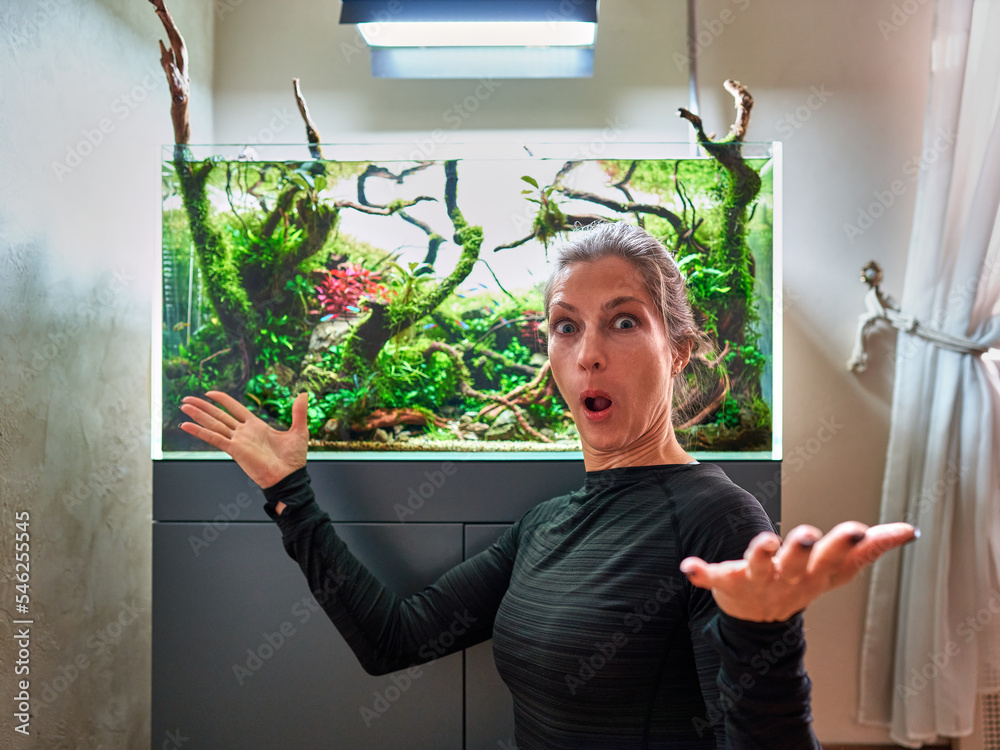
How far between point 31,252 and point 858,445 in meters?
2.49

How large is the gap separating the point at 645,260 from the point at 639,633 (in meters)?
0.63

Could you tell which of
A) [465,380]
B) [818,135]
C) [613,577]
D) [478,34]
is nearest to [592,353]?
[613,577]

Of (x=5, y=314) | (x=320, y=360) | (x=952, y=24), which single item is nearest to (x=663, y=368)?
(x=320, y=360)

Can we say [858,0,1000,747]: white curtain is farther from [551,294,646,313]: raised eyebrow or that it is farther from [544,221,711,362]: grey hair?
[551,294,646,313]: raised eyebrow

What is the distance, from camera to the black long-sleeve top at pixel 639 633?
0.73 m

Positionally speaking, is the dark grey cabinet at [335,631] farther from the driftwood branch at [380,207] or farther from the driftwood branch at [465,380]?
the driftwood branch at [380,207]

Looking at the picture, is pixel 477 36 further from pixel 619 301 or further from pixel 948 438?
pixel 948 438

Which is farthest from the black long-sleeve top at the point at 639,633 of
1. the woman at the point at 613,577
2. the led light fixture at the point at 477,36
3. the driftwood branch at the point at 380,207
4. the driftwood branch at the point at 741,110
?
the led light fixture at the point at 477,36

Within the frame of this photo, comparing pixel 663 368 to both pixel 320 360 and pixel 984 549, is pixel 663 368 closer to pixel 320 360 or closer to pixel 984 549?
pixel 320 360

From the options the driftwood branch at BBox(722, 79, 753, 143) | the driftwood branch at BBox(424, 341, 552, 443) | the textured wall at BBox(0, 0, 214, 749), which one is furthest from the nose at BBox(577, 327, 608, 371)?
the textured wall at BBox(0, 0, 214, 749)

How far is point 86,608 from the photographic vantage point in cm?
169

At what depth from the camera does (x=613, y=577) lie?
103 cm

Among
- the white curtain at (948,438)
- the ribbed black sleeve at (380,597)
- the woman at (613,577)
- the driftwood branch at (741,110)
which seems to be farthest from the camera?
the white curtain at (948,438)

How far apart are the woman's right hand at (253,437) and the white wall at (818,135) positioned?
1.33m
